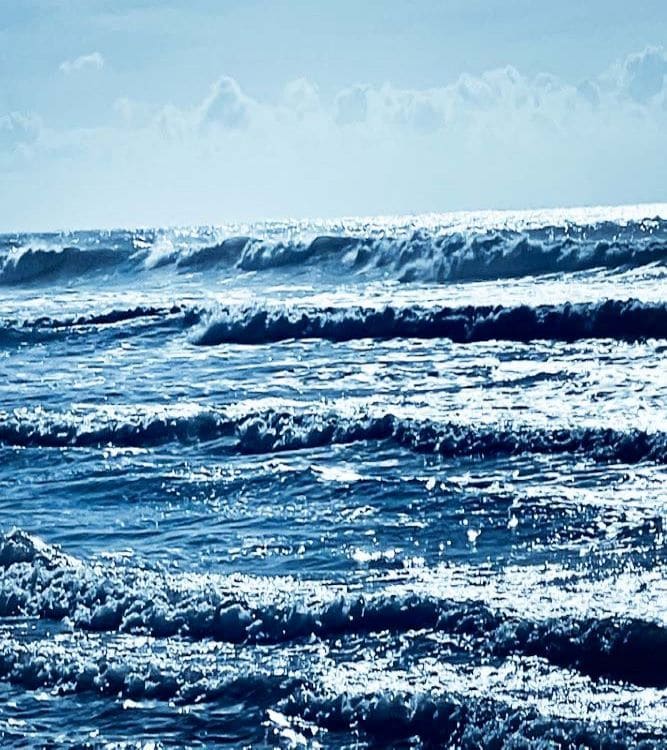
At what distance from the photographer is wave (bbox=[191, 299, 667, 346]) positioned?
16.6 meters

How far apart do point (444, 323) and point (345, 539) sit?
10981 millimetres

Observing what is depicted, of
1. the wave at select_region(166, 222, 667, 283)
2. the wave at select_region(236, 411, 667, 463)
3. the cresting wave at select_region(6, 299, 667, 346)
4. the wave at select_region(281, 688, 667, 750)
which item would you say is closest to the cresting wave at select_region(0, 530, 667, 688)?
the wave at select_region(281, 688, 667, 750)

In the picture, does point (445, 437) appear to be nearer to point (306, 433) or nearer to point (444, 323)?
point (306, 433)

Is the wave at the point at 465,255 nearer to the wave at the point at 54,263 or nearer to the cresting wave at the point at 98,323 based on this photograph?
the wave at the point at 54,263

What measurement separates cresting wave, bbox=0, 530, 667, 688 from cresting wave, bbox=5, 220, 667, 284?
65.9 ft

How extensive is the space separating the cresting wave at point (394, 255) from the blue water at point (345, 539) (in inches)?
363

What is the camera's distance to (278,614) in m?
5.85

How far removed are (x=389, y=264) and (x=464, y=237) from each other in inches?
82.4

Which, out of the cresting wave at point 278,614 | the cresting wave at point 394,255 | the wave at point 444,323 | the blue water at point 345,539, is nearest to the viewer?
the blue water at point 345,539

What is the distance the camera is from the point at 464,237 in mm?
28234

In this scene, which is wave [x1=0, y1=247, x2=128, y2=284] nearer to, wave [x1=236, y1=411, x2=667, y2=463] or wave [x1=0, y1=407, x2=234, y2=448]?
wave [x1=0, y1=407, x2=234, y2=448]

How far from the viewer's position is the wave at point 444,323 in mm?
16562

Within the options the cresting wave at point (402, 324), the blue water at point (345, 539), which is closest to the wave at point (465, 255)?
the cresting wave at point (402, 324)

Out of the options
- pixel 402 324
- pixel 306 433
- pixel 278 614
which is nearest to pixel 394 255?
pixel 402 324
